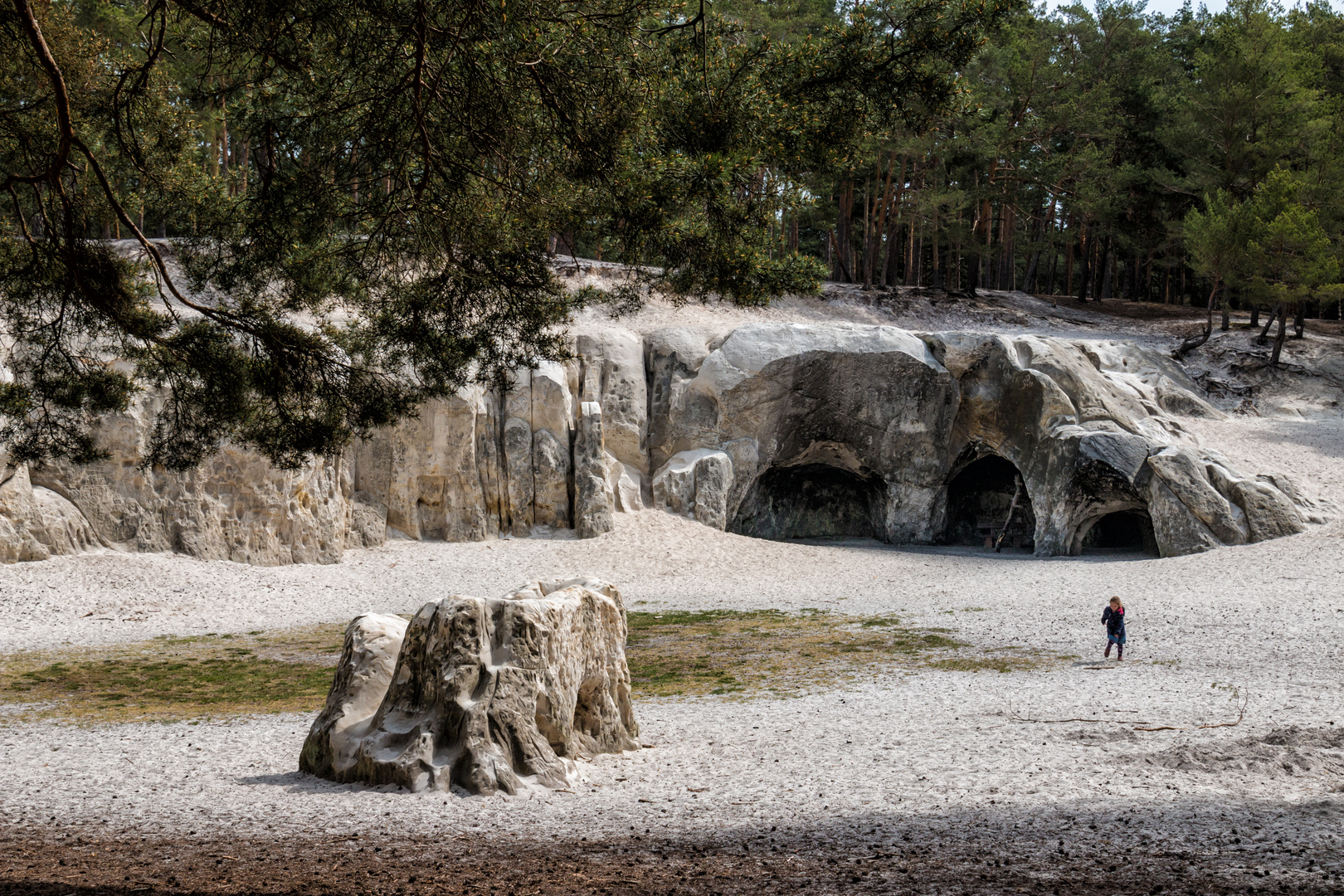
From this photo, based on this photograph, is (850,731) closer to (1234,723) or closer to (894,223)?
(1234,723)

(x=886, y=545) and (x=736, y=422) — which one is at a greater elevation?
(x=736, y=422)

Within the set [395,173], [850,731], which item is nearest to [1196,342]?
[850,731]

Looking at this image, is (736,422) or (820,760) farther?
(736,422)

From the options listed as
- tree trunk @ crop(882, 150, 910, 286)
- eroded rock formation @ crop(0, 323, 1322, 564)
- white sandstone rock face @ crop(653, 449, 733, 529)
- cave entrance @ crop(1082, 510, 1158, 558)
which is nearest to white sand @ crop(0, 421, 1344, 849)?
eroded rock formation @ crop(0, 323, 1322, 564)

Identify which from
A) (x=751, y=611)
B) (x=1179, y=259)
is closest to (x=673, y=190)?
(x=751, y=611)

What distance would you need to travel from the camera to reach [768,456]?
27.4m

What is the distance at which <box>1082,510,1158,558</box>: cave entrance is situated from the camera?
88.8 feet

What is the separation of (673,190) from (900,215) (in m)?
31.8

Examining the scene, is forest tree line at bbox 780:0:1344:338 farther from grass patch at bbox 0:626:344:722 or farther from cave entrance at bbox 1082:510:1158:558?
grass patch at bbox 0:626:344:722

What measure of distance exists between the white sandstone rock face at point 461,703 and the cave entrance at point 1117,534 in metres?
23.0

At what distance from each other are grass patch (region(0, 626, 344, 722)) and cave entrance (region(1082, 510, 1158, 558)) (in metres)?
21.7

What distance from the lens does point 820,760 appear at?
8.06 metres

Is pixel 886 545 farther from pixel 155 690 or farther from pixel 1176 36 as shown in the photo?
pixel 1176 36

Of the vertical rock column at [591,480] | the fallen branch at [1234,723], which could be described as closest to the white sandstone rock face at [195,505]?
the vertical rock column at [591,480]
